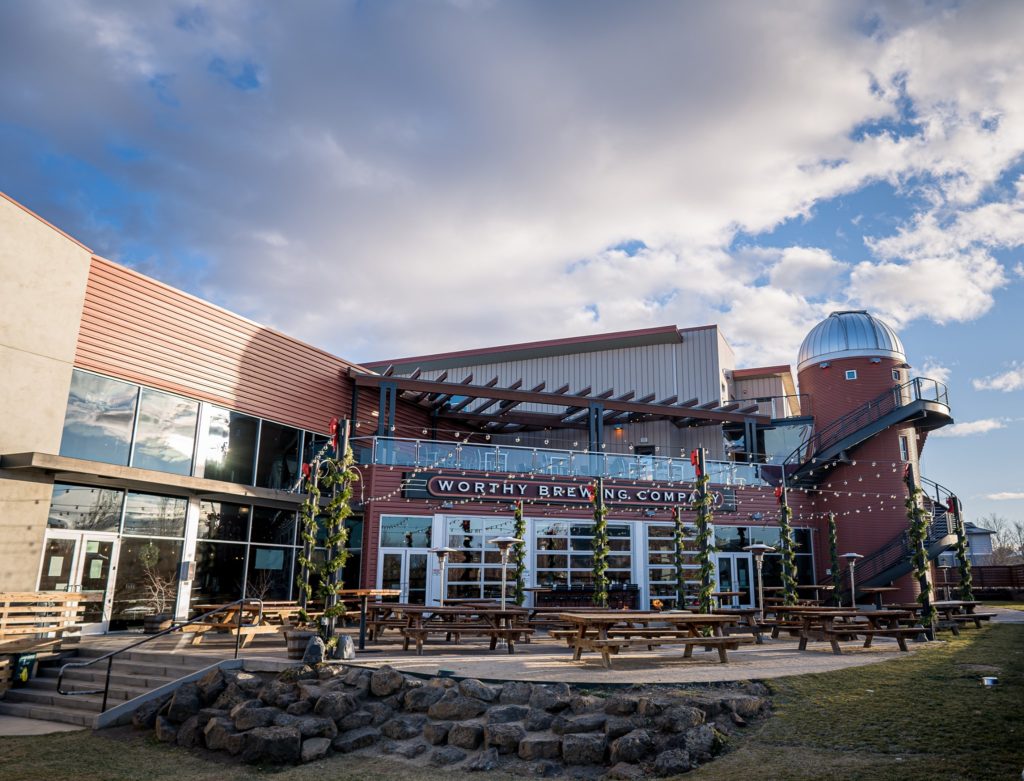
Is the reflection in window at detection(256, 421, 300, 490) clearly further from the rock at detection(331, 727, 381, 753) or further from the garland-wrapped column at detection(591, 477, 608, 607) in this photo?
the rock at detection(331, 727, 381, 753)

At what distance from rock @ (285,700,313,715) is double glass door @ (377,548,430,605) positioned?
951 centimetres

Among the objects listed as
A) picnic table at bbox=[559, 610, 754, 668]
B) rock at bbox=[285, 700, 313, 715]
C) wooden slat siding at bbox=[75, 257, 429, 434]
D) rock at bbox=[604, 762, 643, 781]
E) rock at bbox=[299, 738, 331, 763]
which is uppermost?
wooden slat siding at bbox=[75, 257, 429, 434]

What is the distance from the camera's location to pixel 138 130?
51.6 feet

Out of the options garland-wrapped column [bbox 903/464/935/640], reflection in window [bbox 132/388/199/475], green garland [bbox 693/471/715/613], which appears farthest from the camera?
garland-wrapped column [bbox 903/464/935/640]

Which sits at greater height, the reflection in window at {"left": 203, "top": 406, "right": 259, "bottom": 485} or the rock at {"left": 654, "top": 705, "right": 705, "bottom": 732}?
the reflection in window at {"left": 203, "top": 406, "right": 259, "bottom": 485}

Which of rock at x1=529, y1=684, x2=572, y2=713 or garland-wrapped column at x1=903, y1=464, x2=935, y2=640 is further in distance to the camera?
garland-wrapped column at x1=903, y1=464, x2=935, y2=640

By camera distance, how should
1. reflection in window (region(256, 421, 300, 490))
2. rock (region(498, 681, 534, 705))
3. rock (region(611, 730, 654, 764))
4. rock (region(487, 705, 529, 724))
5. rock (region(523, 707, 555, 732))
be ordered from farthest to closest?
1. reflection in window (region(256, 421, 300, 490))
2. rock (region(498, 681, 534, 705))
3. rock (region(487, 705, 529, 724))
4. rock (region(523, 707, 555, 732))
5. rock (region(611, 730, 654, 764))

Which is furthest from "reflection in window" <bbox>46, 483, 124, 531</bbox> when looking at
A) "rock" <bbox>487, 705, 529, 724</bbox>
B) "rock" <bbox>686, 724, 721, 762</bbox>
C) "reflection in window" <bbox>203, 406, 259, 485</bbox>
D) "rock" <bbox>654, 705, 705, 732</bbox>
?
"rock" <bbox>686, 724, 721, 762</bbox>

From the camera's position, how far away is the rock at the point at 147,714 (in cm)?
982

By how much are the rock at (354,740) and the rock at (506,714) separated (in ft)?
4.75

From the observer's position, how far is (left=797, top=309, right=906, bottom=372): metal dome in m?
25.9

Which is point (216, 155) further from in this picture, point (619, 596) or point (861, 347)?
point (861, 347)

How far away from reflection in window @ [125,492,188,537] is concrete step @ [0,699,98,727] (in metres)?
4.58

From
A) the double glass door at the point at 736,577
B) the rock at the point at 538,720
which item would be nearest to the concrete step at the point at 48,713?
the rock at the point at 538,720
